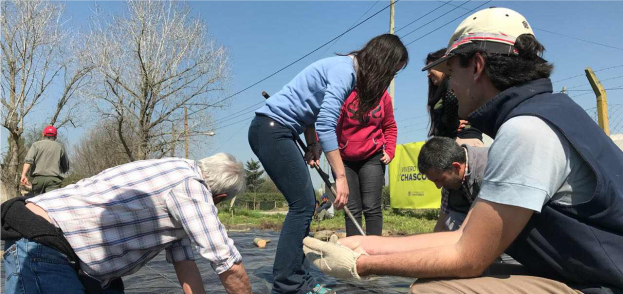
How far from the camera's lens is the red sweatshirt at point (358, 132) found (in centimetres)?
339

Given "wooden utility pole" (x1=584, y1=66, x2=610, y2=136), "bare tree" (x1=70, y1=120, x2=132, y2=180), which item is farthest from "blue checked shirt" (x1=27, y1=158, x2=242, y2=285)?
"bare tree" (x1=70, y1=120, x2=132, y2=180)

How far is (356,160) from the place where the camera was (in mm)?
3412

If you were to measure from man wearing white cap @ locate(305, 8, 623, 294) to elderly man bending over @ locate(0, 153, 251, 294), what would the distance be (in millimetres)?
578

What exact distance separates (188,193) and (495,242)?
1.10 m

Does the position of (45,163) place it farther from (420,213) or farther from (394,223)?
(420,213)

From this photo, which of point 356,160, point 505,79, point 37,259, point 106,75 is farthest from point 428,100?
point 106,75

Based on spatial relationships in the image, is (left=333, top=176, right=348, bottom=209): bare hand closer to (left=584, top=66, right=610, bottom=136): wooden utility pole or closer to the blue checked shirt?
the blue checked shirt

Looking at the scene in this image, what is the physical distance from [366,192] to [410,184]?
6289 mm

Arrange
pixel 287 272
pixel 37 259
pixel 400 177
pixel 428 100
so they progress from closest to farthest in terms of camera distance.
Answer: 1. pixel 37 259
2. pixel 287 272
3. pixel 428 100
4. pixel 400 177

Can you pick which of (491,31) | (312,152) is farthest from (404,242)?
(312,152)

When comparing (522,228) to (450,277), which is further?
(450,277)

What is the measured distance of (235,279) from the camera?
5.79ft

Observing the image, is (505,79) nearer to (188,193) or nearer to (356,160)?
(188,193)

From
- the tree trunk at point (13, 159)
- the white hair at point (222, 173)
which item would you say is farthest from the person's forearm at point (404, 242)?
the tree trunk at point (13, 159)
